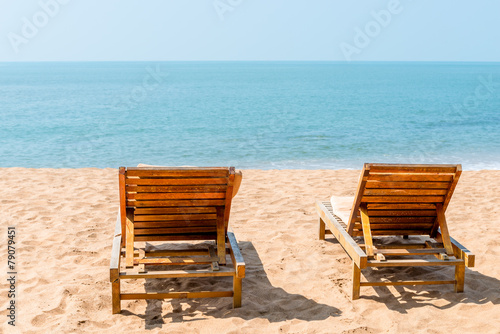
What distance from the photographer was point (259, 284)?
440 centimetres

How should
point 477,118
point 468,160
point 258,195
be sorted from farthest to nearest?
point 477,118 < point 468,160 < point 258,195

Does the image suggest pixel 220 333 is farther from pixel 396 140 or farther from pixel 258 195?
pixel 396 140

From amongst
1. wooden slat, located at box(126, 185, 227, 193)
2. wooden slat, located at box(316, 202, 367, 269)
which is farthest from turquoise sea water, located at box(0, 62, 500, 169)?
wooden slat, located at box(126, 185, 227, 193)

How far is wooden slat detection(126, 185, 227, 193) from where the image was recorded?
3918 millimetres

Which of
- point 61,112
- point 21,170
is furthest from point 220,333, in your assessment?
point 61,112

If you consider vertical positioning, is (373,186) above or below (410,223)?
above

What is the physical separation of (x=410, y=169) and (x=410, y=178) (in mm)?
130

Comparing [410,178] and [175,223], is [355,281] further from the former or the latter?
[175,223]

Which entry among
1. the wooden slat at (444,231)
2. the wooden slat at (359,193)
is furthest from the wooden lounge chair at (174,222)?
the wooden slat at (444,231)

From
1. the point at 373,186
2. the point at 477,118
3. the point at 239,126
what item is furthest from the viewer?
the point at 477,118

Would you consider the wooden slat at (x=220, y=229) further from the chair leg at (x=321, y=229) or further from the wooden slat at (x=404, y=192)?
the chair leg at (x=321, y=229)

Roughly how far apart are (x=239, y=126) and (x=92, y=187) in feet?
56.1

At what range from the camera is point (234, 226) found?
19.8 feet

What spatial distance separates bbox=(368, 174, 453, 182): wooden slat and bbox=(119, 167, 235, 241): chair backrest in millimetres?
1151
